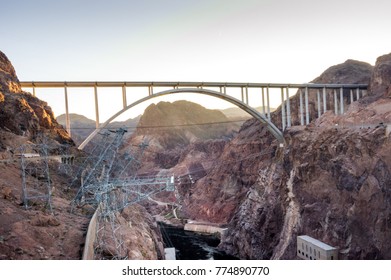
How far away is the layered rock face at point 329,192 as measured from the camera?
19.3 m

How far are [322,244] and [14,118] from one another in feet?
52.5

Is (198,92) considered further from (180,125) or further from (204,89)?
(180,125)

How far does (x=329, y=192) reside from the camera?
22719 mm

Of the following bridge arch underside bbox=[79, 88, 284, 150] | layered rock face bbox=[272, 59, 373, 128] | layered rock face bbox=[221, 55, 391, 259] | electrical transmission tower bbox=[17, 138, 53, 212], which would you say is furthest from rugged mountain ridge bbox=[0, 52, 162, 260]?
layered rock face bbox=[272, 59, 373, 128]

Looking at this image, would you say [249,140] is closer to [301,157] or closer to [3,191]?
[301,157]

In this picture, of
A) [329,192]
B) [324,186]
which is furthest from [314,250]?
[324,186]

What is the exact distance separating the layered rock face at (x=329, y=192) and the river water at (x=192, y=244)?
1.32 metres

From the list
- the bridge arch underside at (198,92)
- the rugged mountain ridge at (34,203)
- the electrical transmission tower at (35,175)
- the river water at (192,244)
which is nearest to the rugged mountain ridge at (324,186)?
the river water at (192,244)

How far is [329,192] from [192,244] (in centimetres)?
1352

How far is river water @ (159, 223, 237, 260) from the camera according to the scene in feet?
93.4

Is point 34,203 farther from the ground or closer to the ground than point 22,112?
closer to the ground

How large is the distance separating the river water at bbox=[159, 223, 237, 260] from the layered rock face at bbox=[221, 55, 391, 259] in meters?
1.32

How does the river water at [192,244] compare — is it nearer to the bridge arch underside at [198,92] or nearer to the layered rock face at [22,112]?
the bridge arch underside at [198,92]

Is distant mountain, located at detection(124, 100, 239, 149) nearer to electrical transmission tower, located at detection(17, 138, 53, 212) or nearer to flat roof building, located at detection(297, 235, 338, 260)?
flat roof building, located at detection(297, 235, 338, 260)
